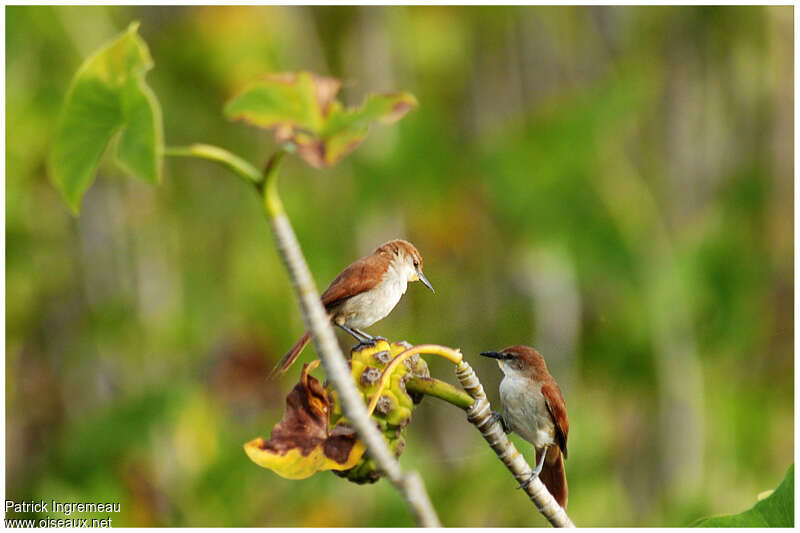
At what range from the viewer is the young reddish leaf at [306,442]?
0.93 ft

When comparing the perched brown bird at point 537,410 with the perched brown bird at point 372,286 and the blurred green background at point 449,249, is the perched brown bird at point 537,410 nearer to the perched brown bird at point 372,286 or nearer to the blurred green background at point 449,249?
the perched brown bird at point 372,286

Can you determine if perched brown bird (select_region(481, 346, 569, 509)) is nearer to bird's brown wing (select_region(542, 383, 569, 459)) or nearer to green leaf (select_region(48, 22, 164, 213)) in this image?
bird's brown wing (select_region(542, 383, 569, 459))

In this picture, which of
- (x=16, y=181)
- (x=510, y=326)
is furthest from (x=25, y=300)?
(x=510, y=326)

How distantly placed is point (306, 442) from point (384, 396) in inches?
1.1

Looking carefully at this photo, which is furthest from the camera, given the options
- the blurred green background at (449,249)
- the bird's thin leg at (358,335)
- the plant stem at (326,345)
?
the blurred green background at (449,249)

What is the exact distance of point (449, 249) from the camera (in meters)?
1.83

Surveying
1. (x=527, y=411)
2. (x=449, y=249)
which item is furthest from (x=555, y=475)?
(x=449, y=249)

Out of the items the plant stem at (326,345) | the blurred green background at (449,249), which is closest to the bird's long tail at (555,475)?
the plant stem at (326,345)

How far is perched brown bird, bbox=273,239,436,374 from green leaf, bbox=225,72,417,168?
9 cm

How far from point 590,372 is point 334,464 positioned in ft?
3.69

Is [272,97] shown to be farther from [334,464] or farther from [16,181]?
[16,181]

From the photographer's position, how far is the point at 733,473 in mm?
1687

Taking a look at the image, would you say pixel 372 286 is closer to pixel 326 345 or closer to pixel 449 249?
pixel 326 345

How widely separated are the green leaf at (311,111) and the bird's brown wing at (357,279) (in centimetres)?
10
